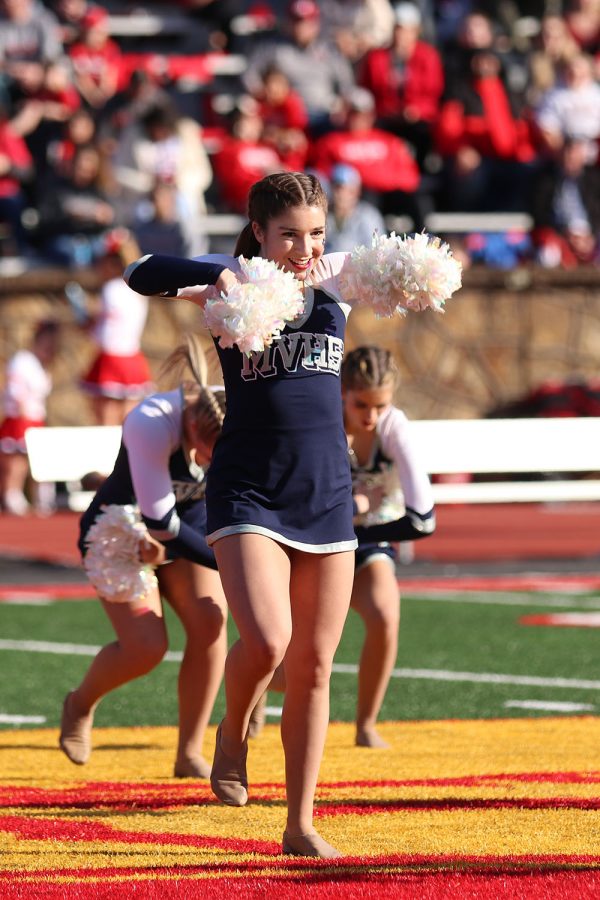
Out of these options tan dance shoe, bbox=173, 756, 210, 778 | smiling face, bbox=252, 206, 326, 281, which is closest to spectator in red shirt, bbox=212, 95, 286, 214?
tan dance shoe, bbox=173, 756, 210, 778

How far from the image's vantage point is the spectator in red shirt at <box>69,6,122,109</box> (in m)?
17.9

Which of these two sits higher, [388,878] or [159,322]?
[388,878]

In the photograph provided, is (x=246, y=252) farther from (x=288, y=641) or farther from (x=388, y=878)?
(x=388, y=878)

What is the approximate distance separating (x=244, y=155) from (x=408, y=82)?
6.87 feet

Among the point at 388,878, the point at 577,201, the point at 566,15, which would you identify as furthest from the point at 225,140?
the point at 388,878

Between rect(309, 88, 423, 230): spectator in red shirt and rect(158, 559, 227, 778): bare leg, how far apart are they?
11.1m

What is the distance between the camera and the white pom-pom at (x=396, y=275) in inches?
190

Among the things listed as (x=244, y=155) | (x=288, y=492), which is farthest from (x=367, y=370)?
(x=244, y=155)

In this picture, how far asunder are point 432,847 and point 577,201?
545 inches

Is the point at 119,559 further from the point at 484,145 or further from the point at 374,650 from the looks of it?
the point at 484,145

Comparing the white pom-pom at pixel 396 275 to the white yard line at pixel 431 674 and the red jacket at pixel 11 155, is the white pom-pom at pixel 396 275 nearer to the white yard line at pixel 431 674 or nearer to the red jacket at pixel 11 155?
the white yard line at pixel 431 674

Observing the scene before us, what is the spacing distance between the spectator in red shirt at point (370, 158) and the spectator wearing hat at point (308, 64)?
0.70m

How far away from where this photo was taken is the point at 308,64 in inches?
709

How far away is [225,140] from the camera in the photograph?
17453 mm
